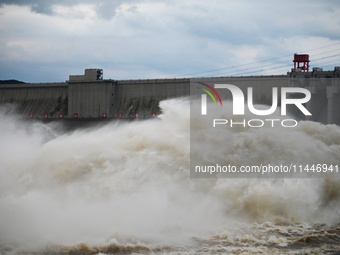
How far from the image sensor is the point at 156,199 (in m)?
19.1

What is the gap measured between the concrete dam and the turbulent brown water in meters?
18.3

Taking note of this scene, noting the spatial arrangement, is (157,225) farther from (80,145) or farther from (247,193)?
(80,145)

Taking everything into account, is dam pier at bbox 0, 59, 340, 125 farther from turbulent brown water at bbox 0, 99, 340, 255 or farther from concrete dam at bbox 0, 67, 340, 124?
turbulent brown water at bbox 0, 99, 340, 255

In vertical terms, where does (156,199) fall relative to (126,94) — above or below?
below

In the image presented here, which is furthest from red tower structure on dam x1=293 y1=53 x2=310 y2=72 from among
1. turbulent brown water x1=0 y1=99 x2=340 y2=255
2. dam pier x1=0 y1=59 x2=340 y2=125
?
turbulent brown water x1=0 y1=99 x2=340 y2=255

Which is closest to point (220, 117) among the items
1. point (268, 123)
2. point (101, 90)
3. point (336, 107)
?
point (268, 123)

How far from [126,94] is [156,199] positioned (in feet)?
116

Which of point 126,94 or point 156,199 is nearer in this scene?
point 156,199

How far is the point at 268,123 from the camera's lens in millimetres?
23562

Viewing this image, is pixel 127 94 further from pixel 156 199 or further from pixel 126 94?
pixel 156 199

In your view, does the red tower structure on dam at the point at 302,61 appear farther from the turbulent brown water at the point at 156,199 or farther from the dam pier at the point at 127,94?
the turbulent brown water at the point at 156,199

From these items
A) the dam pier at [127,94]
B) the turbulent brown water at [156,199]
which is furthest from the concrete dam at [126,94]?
the turbulent brown water at [156,199]

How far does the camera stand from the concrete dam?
41344 mm

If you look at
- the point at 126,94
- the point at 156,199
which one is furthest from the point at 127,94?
the point at 156,199
